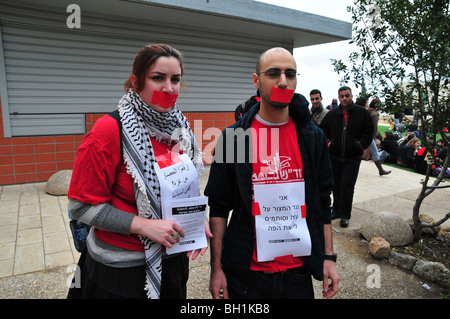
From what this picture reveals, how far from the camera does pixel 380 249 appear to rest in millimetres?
3998

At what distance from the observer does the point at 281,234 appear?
1784 mm

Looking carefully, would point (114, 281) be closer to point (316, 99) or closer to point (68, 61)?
point (316, 99)

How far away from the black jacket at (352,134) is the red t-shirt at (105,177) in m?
4.24

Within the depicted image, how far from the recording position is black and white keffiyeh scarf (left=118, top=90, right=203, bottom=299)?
Answer: 1.58 m

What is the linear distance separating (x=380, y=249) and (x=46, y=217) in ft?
16.4

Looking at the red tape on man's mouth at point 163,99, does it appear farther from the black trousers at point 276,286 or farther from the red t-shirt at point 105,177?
the black trousers at point 276,286

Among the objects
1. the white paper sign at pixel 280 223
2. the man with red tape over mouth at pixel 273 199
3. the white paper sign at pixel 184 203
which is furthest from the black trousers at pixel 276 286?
the white paper sign at pixel 184 203

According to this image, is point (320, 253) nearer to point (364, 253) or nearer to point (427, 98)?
point (364, 253)

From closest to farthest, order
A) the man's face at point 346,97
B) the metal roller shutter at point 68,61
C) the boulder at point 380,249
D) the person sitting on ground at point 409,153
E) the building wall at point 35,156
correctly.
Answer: the boulder at point 380,249 < the man's face at point 346,97 < the metal roller shutter at point 68,61 < the building wall at point 35,156 < the person sitting on ground at point 409,153

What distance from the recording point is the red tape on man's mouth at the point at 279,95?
1.83 metres

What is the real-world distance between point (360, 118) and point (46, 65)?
6.43 m
